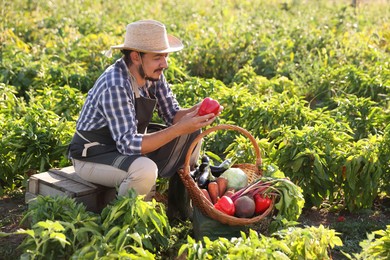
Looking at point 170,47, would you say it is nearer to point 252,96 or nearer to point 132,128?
point 132,128

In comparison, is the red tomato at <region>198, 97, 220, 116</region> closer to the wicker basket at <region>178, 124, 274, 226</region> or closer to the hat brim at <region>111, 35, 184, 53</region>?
the wicker basket at <region>178, 124, 274, 226</region>

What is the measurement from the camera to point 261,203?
428cm

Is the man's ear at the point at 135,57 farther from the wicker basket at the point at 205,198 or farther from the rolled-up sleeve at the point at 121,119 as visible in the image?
the wicker basket at the point at 205,198

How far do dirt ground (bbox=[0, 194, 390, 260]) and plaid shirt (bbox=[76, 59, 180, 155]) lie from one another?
889 millimetres

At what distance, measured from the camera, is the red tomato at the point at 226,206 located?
4219 mm

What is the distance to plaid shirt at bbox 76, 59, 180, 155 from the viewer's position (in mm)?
4250

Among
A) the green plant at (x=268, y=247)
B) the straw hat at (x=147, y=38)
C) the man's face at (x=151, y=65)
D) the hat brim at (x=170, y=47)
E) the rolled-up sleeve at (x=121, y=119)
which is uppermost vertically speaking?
the straw hat at (x=147, y=38)

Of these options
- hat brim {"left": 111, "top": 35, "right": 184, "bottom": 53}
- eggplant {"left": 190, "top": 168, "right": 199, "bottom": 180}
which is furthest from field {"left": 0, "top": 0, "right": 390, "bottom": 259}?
hat brim {"left": 111, "top": 35, "right": 184, "bottom": 53}

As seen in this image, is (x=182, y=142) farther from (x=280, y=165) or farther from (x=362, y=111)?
(x=362, y=111)

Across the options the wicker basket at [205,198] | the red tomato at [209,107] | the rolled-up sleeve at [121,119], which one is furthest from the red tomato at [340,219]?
the rolled-up sleeve at [121,119]

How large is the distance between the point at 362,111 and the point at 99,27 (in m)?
4.75

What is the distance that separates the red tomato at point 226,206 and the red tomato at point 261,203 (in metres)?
0.16

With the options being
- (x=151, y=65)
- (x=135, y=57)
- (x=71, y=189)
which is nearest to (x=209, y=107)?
(x=151, y=65)

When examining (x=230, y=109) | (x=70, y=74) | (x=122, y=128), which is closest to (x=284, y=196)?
(x=122, y=128)
